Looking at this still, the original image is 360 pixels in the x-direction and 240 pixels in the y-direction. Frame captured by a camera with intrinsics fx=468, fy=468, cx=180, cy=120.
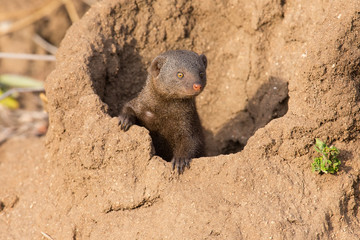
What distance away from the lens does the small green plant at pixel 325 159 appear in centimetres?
387

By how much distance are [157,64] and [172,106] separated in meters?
0.45

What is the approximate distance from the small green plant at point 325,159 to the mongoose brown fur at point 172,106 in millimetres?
1157

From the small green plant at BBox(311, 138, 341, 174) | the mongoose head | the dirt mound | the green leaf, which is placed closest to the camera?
the dirt mound

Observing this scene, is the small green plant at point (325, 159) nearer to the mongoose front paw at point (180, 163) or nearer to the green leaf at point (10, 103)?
the mongoose front paw at point (180, 163)

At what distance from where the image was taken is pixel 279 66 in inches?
204

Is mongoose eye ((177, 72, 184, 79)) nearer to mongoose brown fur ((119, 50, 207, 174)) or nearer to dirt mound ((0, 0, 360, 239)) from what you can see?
mongoose brown fur ((119, 50, 207, 174))

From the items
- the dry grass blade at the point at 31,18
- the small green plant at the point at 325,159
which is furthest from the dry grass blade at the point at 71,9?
the small green plant at the point at 325,159

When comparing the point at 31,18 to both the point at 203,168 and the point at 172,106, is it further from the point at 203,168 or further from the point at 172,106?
the point at 203,168

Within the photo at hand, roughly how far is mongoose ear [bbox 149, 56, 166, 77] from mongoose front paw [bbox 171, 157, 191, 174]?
3.14 feet

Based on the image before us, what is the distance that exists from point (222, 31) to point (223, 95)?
0.77 meters

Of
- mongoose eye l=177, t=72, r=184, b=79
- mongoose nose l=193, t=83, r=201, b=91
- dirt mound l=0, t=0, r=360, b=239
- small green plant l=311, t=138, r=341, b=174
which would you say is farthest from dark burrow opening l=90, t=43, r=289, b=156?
small green plant l=311, t=138, r=341, b=174

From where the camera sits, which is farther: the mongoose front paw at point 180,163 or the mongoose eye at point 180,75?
the mongoose eye at point 180,75

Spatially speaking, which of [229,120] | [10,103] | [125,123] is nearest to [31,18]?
[10,103]

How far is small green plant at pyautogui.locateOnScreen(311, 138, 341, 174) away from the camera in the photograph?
3873 millimetres
